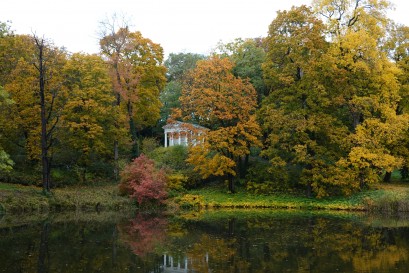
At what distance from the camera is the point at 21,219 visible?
24203 millimetres

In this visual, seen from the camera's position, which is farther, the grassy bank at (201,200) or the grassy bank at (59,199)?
the grassy bank at (201,200)

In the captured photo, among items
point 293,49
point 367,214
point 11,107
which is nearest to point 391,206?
point 367,214

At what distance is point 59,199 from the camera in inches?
1133

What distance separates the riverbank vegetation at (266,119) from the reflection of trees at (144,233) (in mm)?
5240

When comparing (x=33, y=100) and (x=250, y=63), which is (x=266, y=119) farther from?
(x=33, y=100)

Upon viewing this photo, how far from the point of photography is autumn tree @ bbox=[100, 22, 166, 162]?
119 ft

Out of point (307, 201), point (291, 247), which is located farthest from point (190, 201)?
point (291, 247)

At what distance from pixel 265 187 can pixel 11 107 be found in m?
19.5

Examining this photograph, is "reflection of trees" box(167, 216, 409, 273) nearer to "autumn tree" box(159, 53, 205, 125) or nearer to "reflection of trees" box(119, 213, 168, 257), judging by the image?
"reflection of trees" box(119, 213, 168, 257)

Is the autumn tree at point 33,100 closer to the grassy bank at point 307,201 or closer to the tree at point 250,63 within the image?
the grassy bank at point 307,201

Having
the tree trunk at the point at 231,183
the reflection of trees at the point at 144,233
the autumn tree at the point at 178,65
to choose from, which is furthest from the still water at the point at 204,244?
the autumn tree at the point at 178,65

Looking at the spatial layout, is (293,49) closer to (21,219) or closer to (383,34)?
(383,34)

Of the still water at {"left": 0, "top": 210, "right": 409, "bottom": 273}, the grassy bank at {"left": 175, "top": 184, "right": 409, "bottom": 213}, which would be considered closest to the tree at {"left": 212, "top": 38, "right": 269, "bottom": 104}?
the grassy bank at {"left": 175, "top": 184, "right": 409, "bottom": 213}

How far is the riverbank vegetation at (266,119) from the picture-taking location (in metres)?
30.9
